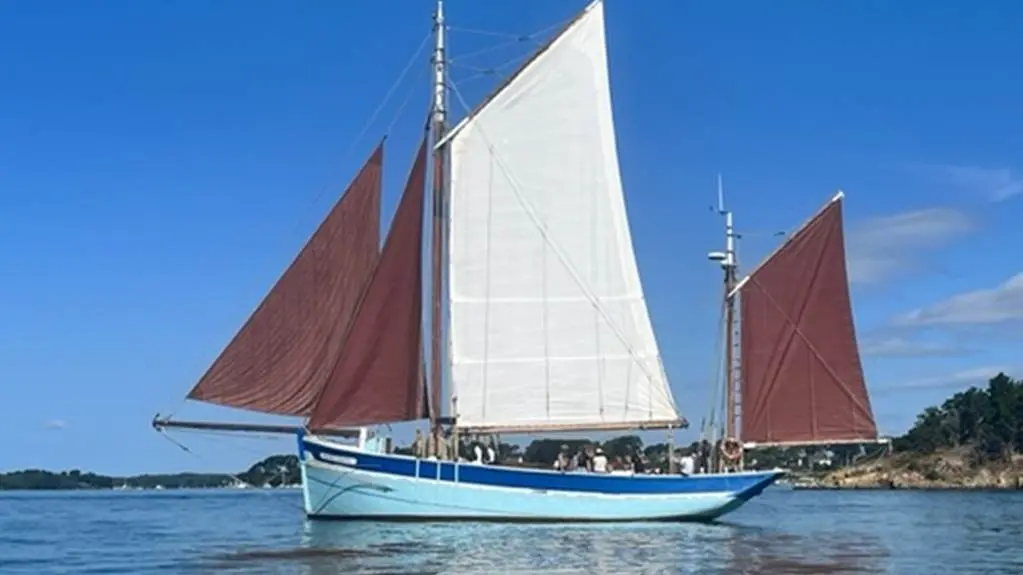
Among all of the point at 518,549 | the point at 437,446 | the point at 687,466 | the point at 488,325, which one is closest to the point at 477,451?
the point at 437,446

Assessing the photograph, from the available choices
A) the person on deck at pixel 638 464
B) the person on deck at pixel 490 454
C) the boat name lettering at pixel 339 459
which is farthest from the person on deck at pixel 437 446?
the person on deck at pixel 638 464

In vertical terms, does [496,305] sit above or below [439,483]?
above

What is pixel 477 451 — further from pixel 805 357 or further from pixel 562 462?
pixel 805 357

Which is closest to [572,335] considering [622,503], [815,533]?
[622,503]

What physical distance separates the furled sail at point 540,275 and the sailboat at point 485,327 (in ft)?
0.20

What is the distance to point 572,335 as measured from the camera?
5238 cm

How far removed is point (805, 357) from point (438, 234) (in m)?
16.0

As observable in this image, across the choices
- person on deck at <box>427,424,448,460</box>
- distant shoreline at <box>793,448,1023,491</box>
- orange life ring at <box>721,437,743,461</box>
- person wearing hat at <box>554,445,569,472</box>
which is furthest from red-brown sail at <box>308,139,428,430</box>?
distant shoreline at <box>793,448,1023,491</box>

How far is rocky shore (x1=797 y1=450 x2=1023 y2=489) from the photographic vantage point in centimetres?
16638

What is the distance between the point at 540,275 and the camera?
52.3m

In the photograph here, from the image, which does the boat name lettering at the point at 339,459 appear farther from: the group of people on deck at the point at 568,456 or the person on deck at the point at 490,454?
the person on deck at the point at 490,454

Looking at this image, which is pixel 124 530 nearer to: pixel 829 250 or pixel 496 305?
pixel 496 305

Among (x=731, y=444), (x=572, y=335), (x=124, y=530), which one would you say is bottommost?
(x=124, y=530)

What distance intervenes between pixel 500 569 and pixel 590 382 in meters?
21.1
